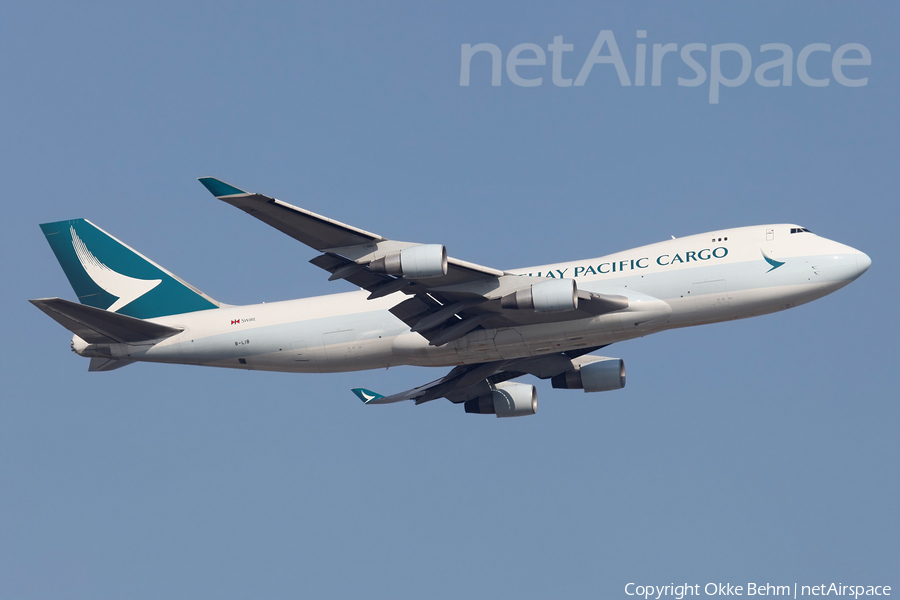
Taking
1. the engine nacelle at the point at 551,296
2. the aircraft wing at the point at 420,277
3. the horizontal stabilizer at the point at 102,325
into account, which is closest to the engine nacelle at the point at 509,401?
the aircraft wing at the point at 420,277

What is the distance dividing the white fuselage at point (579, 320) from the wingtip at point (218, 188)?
9.66 m

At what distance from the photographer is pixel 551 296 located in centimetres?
3494

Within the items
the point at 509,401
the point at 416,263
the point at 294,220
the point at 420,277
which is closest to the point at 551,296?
the point at 420,277

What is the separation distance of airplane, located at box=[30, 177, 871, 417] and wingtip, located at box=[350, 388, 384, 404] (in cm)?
500

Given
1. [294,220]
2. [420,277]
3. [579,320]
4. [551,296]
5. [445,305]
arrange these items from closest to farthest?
[294,220] < [420,277] < [551,296] < [579,320] < [445,305]

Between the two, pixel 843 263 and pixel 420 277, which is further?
pixel 843 263

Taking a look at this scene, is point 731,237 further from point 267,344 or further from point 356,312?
point 267,344

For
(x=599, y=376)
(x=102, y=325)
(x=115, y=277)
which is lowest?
(x=599, y=376)

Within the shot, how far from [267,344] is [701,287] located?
57.4ft

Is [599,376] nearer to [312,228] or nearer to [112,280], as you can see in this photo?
[312,228]

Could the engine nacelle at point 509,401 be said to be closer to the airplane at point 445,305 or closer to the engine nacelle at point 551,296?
the airplane at point 445,305

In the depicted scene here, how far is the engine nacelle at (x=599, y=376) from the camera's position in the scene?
43.2m

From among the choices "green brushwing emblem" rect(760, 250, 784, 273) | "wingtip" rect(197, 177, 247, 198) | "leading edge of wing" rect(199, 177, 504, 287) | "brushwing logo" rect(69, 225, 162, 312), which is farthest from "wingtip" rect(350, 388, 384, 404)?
"green brushwing emblem" rect(760, 250, 784, 273)

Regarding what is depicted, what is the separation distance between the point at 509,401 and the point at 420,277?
14.1 meters
